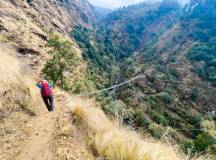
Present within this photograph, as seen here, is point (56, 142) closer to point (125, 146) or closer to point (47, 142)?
point (47, 142)

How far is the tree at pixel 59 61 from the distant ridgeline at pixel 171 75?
5.74 m

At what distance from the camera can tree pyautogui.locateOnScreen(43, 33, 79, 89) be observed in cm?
2562

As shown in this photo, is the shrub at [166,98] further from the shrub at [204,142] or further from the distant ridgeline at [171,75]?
the shrub at [204,142]

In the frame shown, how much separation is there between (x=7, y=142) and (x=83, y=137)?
138cm

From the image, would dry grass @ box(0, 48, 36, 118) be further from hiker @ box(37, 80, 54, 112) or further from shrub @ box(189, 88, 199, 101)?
shrub @ box(189, 88, 199, 101)

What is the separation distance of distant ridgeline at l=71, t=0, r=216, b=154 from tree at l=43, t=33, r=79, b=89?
226 inches

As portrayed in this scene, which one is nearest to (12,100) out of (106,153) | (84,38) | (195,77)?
(106,153)

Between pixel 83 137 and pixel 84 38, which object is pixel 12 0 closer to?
pixel 84 38

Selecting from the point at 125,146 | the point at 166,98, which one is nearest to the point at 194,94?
the point at 166,98

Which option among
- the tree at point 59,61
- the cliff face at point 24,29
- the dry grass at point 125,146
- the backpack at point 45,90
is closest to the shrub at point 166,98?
the cliff face at point 24,29

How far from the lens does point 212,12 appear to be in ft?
467

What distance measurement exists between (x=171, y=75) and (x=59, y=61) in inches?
2622

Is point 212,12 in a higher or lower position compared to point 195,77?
higher

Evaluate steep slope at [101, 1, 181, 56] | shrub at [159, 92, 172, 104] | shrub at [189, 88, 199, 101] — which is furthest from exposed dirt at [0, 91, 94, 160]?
steep slope at [101, 1, 181, 56]
